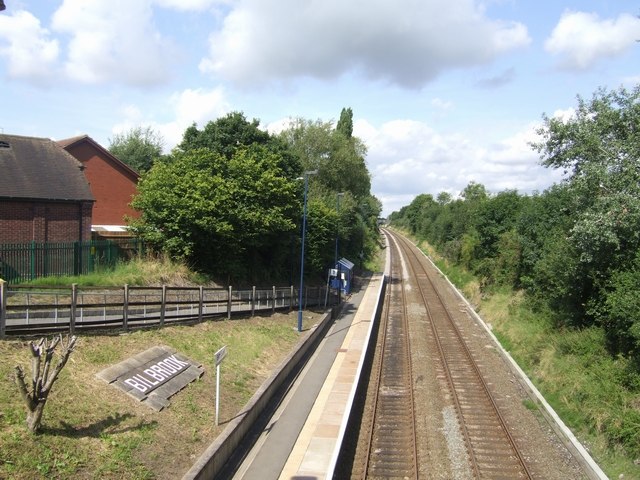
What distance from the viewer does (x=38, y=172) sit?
88.3ft

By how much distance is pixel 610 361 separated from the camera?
16.8 meters

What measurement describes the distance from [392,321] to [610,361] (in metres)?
15.9

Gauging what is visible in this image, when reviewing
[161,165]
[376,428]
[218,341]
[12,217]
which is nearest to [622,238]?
[376,428]

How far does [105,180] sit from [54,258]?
56.8 feet

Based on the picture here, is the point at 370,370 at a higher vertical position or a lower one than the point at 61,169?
lower

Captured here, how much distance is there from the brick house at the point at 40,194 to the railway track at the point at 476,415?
1798cm

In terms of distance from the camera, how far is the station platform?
12.0 metres

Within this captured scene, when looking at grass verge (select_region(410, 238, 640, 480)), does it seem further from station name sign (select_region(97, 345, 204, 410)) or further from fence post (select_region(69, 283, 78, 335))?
fence post (select_region(69, 283, 78, 335))

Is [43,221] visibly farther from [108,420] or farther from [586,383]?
[586,383]

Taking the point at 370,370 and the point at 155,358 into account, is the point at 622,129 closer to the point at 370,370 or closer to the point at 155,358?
the point at 370,370

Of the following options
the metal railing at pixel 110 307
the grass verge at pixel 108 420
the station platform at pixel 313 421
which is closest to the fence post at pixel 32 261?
the metal railing at pixel 110 307

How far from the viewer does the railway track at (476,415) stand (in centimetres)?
1299

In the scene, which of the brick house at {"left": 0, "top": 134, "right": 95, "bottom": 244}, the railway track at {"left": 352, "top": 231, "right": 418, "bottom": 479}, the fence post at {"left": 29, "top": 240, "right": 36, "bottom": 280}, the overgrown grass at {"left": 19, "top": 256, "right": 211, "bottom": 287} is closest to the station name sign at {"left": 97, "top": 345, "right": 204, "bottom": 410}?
the railway track at {"left": 352, "top": 231, "right": 418, "bottom": 479}

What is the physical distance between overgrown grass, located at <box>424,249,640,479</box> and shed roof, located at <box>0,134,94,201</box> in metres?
21.3
